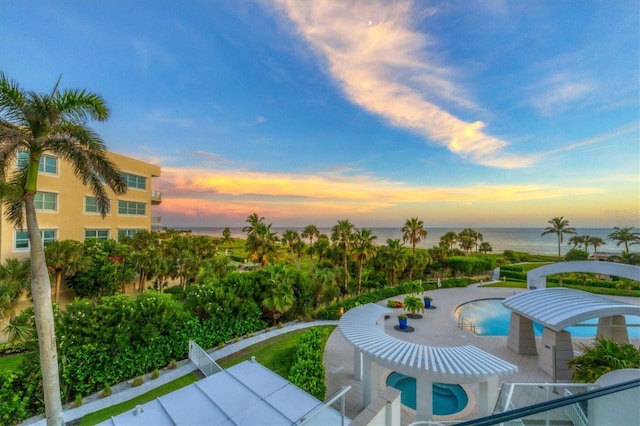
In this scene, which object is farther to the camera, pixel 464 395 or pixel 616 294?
pixel 616 294

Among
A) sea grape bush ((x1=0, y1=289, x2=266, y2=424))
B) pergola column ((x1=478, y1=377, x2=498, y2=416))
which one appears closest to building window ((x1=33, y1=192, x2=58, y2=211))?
sea grape bush ((x1=0, y1=289, x2=266, y2=424))

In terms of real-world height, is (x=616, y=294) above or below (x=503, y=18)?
below

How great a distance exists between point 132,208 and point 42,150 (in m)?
24.3

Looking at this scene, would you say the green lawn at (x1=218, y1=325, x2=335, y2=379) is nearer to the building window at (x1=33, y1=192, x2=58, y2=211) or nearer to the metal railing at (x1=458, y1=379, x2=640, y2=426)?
the metal railing at (x1=458, y1=379, x2=640, y2=426)

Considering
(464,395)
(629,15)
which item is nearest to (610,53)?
(629,15)

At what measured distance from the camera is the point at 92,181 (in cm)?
786

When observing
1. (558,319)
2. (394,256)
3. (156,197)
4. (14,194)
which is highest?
(156,197)

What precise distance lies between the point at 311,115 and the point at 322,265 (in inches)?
676

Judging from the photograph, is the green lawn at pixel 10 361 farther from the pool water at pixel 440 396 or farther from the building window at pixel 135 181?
the pool water at pixel 440 396

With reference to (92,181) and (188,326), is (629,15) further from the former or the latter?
(188,326)

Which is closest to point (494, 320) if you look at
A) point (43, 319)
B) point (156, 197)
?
point (43, 319)

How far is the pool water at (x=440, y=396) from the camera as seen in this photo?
376 inches

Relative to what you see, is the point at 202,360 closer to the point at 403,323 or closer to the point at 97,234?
the point at 403,323

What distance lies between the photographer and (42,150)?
23.4ft
